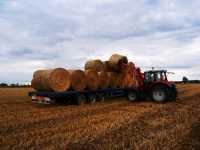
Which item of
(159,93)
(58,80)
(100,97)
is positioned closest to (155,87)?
(159,93)

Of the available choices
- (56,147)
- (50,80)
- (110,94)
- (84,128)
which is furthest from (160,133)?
(110,94)

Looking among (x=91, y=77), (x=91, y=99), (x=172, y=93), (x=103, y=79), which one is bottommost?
(x=91, y=99)

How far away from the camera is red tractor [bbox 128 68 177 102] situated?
56.9 feet

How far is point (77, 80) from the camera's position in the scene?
53.9ft

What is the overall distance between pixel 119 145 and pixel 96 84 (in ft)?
34.5

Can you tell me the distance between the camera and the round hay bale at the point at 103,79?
18236 mm

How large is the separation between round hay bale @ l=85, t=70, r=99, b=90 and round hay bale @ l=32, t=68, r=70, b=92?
153 cm

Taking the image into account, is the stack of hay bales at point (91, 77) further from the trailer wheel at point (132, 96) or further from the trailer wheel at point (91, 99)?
the trailer wheel at point (132, 96)

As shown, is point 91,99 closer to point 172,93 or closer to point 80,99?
point 80,99

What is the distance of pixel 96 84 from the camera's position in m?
17.6

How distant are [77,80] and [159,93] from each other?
442cm

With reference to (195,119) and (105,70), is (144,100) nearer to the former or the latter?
(105,70)

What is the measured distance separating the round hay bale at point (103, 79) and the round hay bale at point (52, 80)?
2785 millimetres

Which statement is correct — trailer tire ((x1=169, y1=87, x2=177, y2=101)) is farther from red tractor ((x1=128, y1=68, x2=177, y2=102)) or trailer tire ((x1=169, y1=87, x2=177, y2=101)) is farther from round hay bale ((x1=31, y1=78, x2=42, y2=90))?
round hay bale ((x1=31, y1=78, x2=42, y2=90))
